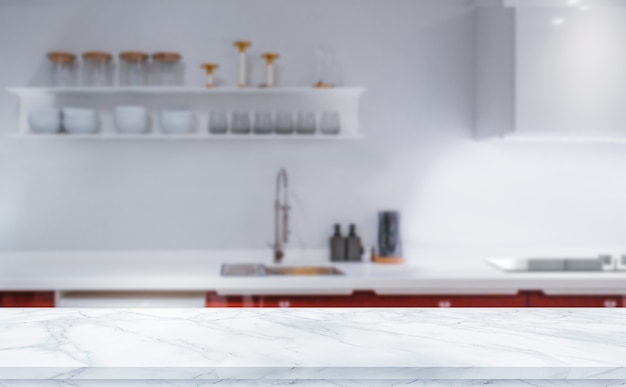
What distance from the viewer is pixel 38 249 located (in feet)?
10.6

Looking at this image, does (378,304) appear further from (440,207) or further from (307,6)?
(307,6)

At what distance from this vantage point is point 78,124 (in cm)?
305

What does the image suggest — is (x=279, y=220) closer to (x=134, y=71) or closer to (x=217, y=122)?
(x=217, y=122)

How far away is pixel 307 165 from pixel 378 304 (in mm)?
954

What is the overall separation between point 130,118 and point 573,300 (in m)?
2.25

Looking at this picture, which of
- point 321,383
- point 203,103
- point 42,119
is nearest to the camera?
point 321,383

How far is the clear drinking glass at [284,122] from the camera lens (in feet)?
9.95

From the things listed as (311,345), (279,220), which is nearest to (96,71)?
(279,220)

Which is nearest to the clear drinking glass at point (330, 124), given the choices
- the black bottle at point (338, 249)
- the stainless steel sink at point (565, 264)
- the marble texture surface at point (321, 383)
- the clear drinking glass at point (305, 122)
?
the clear drinking glass at point (305, 122)

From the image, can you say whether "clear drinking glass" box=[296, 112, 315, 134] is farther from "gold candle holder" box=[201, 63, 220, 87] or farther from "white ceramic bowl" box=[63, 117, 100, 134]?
"white ceramic bowl" box=[63, 117, 100, 134]

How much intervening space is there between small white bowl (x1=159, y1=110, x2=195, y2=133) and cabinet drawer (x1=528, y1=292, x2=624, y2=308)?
5.95 ft

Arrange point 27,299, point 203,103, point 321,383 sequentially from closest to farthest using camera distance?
point 321,383 < point 27,299 < point 203,103

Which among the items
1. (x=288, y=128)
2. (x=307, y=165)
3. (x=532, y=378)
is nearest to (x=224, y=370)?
Result: (x=532, y=378)

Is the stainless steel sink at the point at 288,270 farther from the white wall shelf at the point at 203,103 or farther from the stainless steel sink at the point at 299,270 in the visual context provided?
the white wall shelf at the point at 203,103
